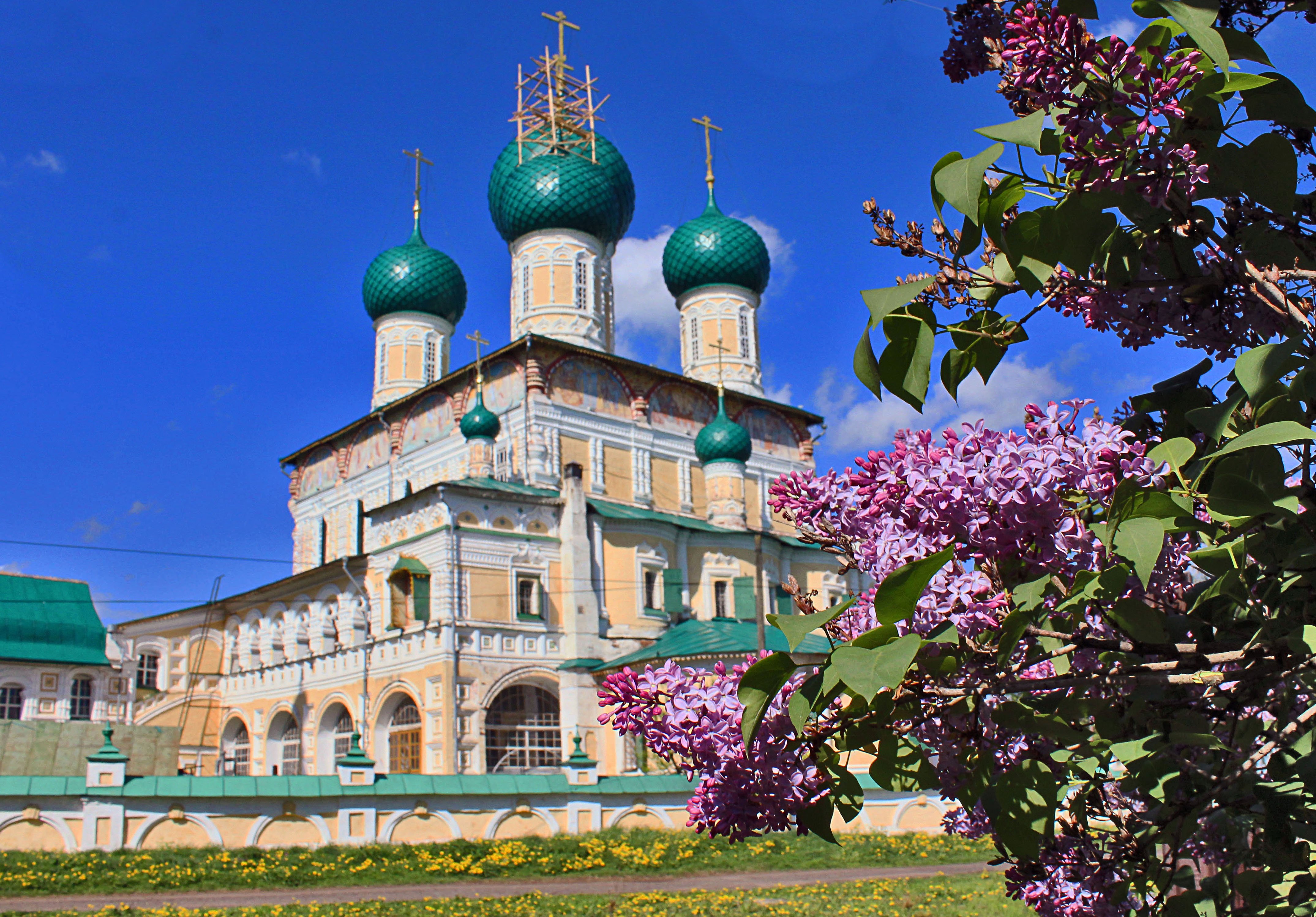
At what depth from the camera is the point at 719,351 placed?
25688 mm

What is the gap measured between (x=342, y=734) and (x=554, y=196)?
39.3 ft

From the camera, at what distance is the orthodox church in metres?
19.1

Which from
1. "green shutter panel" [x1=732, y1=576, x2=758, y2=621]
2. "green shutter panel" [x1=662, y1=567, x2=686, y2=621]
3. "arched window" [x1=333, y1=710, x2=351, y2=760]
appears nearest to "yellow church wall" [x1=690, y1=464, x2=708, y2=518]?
"green shutter panel" [x1=732, y1=576, x2=758, y2=621]

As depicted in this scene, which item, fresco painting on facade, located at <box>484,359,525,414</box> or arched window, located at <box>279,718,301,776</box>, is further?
fresco painting on facade, located at <box>484,359,525,414</box>

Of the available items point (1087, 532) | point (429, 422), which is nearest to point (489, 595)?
point (429, 422)

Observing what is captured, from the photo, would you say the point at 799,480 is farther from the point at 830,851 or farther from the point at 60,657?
the point at 60,657

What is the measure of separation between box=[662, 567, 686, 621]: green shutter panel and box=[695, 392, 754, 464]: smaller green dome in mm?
3225

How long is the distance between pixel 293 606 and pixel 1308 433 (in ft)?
77.4

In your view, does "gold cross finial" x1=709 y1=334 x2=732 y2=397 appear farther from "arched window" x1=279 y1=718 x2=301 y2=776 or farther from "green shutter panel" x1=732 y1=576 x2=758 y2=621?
"arched window" x1=279 y1=718 x2=301 y2=776

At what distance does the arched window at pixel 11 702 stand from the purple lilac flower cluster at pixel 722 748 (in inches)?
1040

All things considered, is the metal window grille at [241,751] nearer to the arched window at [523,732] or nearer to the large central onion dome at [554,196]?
the arched window at [523,732]

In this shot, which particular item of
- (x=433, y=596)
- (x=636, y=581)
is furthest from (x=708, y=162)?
(x=433, y=596)

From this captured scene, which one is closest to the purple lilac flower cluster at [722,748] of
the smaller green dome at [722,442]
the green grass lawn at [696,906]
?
the green grass lawn at [696,906]

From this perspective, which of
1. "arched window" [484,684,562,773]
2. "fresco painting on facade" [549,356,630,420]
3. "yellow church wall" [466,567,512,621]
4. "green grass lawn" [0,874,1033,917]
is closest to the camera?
"green grass lawn" [0,874,1033,917]
